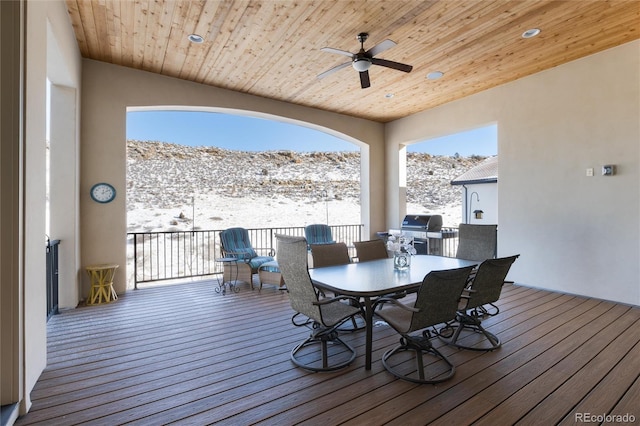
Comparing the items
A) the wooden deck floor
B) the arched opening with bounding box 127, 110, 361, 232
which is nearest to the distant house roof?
the arched opening with bounding box 127, 110, 361, 232

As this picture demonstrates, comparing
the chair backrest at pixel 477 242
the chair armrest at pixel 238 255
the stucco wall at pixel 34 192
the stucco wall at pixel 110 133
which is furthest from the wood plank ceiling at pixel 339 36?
the chair armrest at pixel 238 255

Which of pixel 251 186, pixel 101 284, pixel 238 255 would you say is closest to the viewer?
pixel 101 284

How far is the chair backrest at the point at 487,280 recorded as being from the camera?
266cm

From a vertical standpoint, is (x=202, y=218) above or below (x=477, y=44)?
below

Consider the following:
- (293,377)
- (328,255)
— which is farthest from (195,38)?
(293,377)

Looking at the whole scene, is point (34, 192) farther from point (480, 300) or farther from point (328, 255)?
point (480, 300)

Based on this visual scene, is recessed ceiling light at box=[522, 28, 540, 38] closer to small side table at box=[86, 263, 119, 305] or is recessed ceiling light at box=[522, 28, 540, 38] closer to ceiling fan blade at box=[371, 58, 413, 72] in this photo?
ceiling fan blade at box=[371, 58, 413, 72]

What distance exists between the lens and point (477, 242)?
3.94 metres

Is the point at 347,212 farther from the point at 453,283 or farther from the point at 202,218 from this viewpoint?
the point at 453,283

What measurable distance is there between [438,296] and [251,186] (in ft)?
36.8

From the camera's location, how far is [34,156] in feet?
7.37

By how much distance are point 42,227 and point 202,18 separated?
8.72 feet

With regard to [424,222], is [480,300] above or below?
below

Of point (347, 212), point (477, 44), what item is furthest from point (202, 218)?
point (477, 44)
